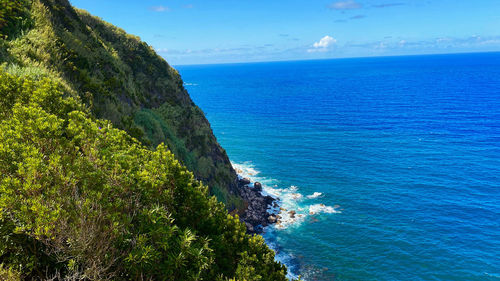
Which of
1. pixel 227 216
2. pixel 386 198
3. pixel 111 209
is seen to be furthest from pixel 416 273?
pixel 111 209

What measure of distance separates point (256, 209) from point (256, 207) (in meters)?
0.49

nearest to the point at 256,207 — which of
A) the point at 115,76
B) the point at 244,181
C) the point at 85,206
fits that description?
the point at 244,181

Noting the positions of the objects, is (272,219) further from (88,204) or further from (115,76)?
(88,204)

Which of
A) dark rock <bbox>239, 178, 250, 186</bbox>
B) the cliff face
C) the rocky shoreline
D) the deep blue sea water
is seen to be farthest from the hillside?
dark rock <bbox>239, 178, 250, 186</bbox>

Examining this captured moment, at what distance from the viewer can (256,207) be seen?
2096 inches

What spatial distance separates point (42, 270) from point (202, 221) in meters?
6.95

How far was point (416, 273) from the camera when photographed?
36.7 metres

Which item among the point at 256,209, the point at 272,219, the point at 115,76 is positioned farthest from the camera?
the point at 256,209

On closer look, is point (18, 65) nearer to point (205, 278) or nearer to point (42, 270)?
point (42, 270)

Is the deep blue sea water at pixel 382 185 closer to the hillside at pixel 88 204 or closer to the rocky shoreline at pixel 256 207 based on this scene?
the rocky shoreline at pixel 256 207

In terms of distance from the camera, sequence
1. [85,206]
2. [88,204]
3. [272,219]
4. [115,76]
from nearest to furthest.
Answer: [85,206]
[88,204]
[115,76]
[272,219]

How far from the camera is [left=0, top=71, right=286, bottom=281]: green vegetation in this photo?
343 inches

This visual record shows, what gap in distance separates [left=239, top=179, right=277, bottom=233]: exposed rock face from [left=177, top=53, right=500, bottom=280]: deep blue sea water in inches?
89.5

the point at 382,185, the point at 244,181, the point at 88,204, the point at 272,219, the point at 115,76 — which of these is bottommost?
the point at 272,219
